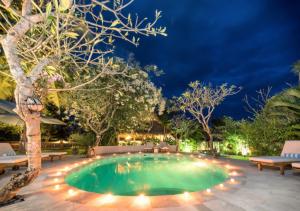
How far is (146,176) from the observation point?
411 inches

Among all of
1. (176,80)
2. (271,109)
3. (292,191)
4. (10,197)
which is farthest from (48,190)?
(176,80)

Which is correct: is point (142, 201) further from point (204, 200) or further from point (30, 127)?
point (30, 127)

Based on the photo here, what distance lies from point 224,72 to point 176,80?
14.2 metres

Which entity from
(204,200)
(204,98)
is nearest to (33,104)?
(204,200)

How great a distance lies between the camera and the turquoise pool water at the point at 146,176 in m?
8.14

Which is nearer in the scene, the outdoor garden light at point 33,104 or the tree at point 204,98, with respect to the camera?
the outdoor garden light at point 33,104

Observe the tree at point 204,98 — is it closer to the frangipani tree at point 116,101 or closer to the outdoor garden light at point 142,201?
the frangipani tree at point 116,101

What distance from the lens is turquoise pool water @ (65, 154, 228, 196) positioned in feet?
26.7

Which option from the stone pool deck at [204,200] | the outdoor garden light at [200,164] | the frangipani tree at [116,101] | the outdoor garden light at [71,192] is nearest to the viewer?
the stone pool deck at [204,200]

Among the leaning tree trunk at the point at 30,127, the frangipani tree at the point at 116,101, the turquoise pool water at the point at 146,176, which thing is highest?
the frangipani tree at the point at 116,101

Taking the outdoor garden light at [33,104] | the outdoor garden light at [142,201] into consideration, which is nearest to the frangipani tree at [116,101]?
the outdoor garden light at [142,201]

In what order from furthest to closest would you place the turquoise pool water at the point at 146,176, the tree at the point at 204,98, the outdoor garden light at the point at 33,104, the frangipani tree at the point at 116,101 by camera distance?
the tree at the point at 204,98, the frangipani tree at the point at 116,101, the turquoise pool water at the point at 146,176, the outdoor garden light at the point at 33,104

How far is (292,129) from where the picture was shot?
440 inches

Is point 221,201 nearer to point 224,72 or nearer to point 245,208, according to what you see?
point 245,208
